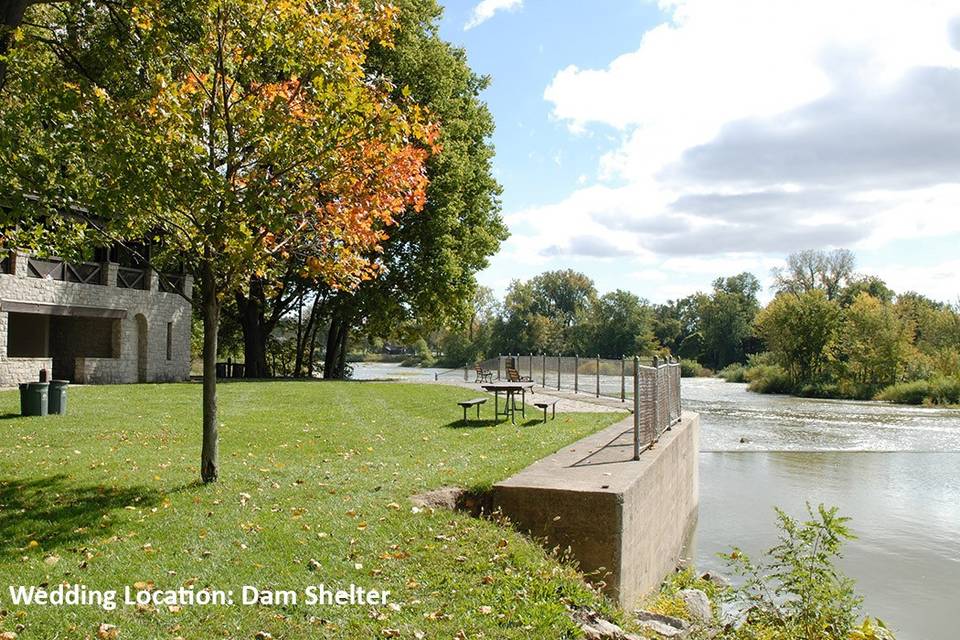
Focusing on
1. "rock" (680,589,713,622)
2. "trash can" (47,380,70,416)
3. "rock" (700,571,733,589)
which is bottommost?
"rock" (700,571,733,589)

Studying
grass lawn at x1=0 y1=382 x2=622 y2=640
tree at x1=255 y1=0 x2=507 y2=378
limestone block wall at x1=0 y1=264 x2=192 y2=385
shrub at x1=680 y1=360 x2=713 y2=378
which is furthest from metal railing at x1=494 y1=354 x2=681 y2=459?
shrub at x1=680 y1=360 x2=713 y2=378

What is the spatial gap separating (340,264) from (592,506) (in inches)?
161

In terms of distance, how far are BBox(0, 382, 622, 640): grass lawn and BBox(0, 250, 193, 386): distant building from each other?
15.2 m

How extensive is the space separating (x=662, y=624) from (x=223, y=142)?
21.8 ft

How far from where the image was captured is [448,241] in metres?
32.3

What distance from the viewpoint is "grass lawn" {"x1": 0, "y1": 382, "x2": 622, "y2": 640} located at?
17.9ft

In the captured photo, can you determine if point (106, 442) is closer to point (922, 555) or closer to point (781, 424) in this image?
point (922, 555)

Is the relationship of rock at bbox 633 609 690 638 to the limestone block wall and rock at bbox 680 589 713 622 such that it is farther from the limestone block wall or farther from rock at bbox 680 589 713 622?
the limestone block wall

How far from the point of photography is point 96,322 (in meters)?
30.3

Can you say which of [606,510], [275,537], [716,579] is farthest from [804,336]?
[275,537]

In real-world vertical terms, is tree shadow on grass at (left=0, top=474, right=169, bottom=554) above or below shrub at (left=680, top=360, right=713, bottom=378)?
above

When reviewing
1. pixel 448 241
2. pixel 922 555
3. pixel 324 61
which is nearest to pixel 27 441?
pixel 324 61

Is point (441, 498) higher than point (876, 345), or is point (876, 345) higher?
point (876, 345)

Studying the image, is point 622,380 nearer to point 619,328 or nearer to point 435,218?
point 435,218
